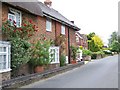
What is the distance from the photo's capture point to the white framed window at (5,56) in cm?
1556

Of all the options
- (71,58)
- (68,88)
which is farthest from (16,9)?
(71,58)

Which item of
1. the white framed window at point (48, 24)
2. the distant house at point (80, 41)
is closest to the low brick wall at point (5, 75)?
the white framed window at point (48, 24)

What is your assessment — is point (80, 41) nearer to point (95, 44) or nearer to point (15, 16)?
point (95, 44)

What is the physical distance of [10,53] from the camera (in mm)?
16234

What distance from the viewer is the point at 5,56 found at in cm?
1595

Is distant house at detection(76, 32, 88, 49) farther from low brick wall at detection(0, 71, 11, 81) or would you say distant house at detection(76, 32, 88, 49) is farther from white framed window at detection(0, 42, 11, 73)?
low brick wall at detection(0, 71, 11, 81)

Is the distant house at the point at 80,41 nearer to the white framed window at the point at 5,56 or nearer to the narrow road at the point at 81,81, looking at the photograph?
the narrow road at the point at 81,81

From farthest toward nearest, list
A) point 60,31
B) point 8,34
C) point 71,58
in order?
1. point 71,58
2. point 60,31
3. point 8,34

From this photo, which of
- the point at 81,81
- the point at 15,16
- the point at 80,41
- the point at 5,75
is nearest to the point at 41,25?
the point at 15,16

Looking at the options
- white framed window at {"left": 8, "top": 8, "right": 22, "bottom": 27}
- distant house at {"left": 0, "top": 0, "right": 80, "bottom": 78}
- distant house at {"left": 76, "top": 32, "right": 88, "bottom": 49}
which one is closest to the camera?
distant house at {"left": 0, "top": 0, "right": 80, "bottom": 78}

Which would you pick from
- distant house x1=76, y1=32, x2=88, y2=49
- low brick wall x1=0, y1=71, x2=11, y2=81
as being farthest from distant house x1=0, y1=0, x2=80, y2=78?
distant house x1=76, y1=32, x2=88, y2=49

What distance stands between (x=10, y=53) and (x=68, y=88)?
186 inches

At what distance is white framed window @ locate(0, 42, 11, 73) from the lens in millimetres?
15560

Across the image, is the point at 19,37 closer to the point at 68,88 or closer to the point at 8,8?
the point at 8,8
